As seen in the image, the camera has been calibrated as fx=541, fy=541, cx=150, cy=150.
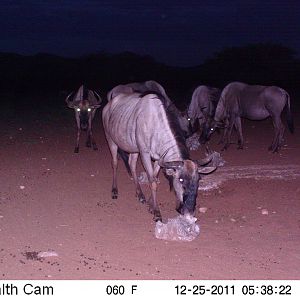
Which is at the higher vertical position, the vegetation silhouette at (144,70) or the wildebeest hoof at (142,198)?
the wildebeest hoof at (142,198)

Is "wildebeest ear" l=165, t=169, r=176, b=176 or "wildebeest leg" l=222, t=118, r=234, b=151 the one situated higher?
"wildebeest ear" l=165, t=169, r=176, b=176

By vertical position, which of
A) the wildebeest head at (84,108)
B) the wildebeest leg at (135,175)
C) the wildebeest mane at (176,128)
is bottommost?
the wildebeest leg at (135,175)

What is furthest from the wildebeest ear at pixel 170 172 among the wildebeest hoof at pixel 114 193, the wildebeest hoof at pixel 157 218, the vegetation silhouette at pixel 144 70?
the vegetation silhouette at pixel 144 70

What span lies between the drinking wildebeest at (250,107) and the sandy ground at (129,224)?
4.88 feet

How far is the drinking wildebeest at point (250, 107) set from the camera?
45.4 ft

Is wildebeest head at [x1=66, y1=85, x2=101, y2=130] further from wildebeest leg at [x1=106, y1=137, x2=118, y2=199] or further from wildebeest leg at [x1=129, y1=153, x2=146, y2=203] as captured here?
wildebeest leg at [x1=129, y1=153, x2=146, y2=203]

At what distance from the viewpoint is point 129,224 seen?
7328 millimetres

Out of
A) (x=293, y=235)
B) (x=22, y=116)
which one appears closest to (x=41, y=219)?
(x=293, y=235)

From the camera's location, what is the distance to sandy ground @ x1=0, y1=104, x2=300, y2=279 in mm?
5770

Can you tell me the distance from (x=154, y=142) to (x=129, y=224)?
1.17 metres

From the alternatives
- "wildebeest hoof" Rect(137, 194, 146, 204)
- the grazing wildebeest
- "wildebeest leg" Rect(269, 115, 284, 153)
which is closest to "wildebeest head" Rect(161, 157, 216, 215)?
"wildebeest hoof" Rect(137, 194, 146, 204)

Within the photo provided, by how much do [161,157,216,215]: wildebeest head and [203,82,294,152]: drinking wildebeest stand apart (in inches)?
276

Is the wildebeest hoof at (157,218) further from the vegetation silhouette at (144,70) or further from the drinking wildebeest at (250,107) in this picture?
the vegetation silhouette at (144,70)

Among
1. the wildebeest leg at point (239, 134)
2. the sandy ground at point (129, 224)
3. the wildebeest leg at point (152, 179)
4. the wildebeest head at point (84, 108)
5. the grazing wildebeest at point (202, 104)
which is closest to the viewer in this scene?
the sandy ground at point (129, 224)
